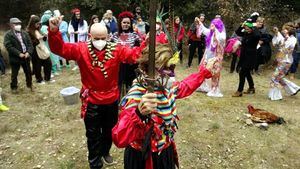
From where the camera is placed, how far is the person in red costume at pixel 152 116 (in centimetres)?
226

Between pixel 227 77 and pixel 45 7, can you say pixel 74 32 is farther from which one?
pixel 45 7

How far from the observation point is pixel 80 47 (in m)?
3.74

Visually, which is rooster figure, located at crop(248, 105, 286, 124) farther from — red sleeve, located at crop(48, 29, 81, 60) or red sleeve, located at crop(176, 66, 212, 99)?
red sleeve, located at crop(48, 29, 81, 60)

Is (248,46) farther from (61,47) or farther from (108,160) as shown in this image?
(61,47)

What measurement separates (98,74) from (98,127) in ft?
2.60

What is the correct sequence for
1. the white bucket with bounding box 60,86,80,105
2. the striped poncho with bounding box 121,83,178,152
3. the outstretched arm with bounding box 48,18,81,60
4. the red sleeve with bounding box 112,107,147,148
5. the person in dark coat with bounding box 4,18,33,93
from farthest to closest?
the person in dark coat with bounding box 4,18,33,93 < the white bucket with bounding box 60,86,80,105 < the outstretched arm with bounding box 48,18,81,60 < the striped poncho with bounding box 121,83,178,152 < the red sleeve with bounding box 112,107,147,148

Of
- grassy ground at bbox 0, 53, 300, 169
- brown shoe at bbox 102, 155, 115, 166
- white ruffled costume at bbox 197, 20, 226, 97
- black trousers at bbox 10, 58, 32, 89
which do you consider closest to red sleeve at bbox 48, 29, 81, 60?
brown shoe at bbox 102, 155, 115, 166

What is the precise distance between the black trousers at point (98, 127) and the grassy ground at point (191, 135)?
535 mm

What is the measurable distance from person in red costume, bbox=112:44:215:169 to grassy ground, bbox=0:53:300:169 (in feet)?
6.72

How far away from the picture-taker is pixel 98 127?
163 inches

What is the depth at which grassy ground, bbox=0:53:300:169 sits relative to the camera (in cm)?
493

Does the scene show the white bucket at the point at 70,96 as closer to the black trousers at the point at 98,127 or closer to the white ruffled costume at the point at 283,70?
the black trousers at the point at 98,127

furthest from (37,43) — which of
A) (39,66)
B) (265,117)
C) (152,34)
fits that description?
(152,34)

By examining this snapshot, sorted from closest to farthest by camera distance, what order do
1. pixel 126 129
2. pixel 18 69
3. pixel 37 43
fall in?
pixel 126 129 < pixel 18 69 < pixel 37 43
